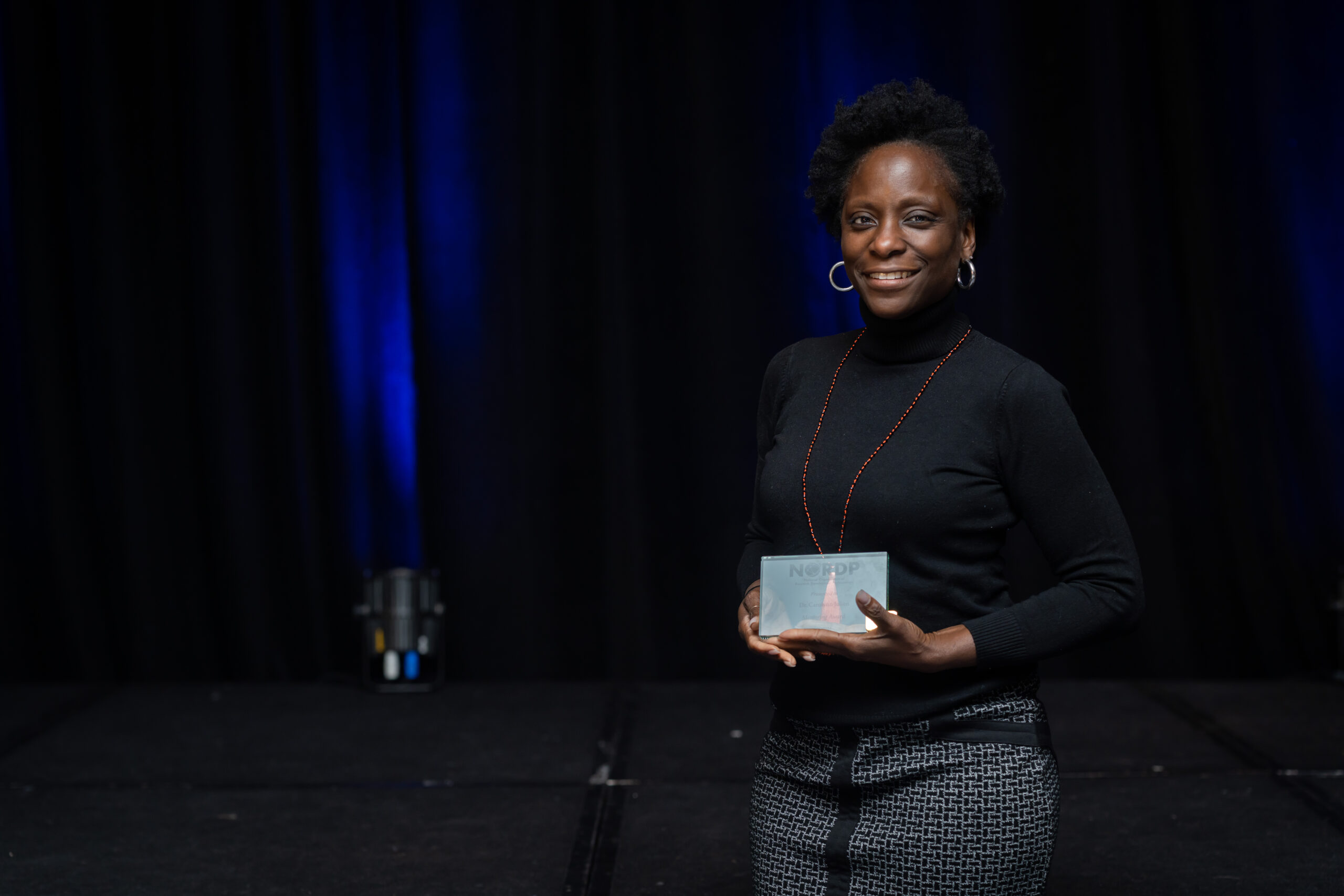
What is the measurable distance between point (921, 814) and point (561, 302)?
2.44 m

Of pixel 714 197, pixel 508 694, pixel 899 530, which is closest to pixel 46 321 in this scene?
pixel 508 694

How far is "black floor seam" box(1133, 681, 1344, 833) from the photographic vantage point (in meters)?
2.54

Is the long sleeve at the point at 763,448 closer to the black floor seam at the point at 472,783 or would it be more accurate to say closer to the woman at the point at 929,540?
the woman at the point at 929,540

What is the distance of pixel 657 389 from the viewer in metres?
3.73

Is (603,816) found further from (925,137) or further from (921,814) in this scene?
(925,137)

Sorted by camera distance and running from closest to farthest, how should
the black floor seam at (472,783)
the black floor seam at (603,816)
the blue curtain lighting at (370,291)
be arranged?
1. the black floor seam at (603,816)
2. the black floor seam at (472,783)
3. the blue curtain lighting at (370,291)

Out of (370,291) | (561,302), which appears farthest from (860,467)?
(370,291)

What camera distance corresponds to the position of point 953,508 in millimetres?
1457

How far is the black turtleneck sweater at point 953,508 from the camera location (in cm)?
143

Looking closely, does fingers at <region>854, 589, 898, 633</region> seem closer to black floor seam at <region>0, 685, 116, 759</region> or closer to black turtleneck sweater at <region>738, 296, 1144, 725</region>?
black turtleneck sweater at <region>738, 296, 1144, 725</region>

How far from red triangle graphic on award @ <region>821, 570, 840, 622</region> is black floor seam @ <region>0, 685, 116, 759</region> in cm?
233

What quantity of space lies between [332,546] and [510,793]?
131 centimetres

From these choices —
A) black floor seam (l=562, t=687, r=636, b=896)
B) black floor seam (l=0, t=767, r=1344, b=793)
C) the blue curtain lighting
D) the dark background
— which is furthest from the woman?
the blue curtain lighting

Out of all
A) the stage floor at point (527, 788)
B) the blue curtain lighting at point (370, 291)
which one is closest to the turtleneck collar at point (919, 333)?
the stage floor at point (527, 788)
